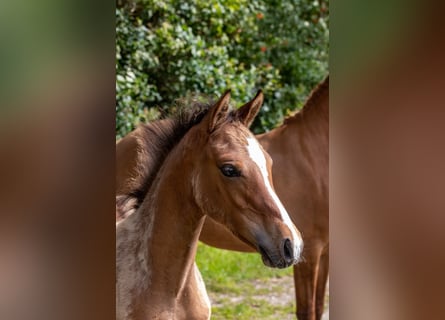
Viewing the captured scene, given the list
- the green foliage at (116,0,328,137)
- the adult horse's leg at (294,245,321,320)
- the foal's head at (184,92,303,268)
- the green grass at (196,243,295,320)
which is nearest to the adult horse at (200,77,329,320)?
the adult horse's leg at (294,245,321,320)

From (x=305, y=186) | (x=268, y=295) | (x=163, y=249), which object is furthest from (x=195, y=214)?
(x=268, y=295)

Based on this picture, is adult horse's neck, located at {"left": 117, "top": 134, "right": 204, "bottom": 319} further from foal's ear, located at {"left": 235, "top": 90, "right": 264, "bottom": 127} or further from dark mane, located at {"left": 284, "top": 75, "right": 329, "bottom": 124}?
dark mane, located at {"left": 284, "top": 75, "right": 329, "bottom": 124}

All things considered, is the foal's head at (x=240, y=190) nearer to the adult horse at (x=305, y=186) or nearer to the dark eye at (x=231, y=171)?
the dark eye at (x=231, y=171)

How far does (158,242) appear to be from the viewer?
1486 mm

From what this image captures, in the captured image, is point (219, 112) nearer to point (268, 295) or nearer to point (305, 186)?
point (305, 186)

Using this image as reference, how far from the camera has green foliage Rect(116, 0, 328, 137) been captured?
3176mm

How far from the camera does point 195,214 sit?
149 centimetres

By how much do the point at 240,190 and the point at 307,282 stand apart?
4.13 ft

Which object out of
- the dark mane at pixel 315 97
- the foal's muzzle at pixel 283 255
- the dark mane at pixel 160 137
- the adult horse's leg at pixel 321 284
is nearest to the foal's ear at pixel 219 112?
the dark mane at pixel 160 137

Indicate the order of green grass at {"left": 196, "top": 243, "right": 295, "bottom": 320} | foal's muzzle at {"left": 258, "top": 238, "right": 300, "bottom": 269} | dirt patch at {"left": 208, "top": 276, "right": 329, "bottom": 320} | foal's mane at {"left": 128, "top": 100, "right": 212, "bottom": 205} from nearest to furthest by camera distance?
1. foal's muzzle at {"left": 258, "top": 238, "right": 300, "bottom": 269}
2. foal's mane at {"left": 128, "top": 100, "right": 212, "bottom": 205}
3. green grass at {"left": 196, "top": 243, "right": 295, "bottom": 320}
4. dirt patch at {"left": 208, "top": 276, "right": 329, "bottom": 320}

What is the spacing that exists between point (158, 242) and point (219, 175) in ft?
0.81

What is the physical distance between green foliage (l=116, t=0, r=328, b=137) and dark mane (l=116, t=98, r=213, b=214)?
1.26 meters

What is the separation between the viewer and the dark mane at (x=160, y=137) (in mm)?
1616

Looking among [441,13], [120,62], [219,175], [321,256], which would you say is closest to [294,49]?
[120,62]
